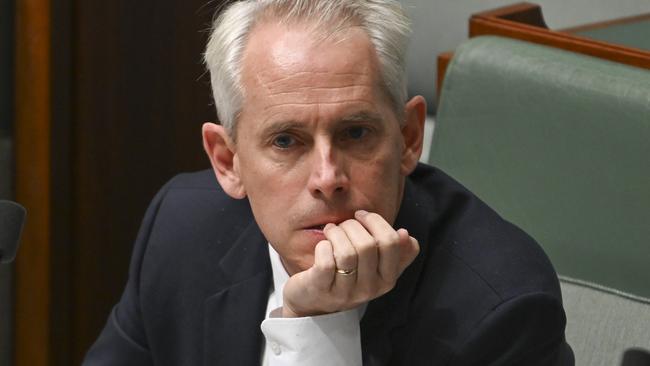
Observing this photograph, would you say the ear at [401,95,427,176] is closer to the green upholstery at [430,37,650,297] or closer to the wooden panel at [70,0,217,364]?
the green upholstery at [430,37,650,297]

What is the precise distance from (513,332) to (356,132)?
1.05ft

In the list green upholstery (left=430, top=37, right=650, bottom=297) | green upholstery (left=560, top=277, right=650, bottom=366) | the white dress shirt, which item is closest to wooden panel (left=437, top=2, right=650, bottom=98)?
green upholstery (left=430, top=37, right=650, bottom=297)

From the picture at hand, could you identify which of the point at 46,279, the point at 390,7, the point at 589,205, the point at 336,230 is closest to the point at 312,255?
the point at 336,230

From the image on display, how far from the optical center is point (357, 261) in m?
1.48

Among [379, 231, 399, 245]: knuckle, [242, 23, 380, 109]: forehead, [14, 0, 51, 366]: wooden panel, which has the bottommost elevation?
[14, 0, 51, 366]: wooden panel

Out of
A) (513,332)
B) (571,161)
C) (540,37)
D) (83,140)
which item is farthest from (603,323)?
(83,140)

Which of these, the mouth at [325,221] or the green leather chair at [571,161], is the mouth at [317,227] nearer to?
the mouth at [325,221]

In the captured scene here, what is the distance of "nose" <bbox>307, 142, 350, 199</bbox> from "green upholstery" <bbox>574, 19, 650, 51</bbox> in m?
1.19

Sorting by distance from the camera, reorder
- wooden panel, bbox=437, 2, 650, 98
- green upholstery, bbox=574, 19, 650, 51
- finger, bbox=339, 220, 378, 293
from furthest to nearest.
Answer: green upholstery, bbox=574, 19, 650, 51 → wooden panel, bbox=437, 2, 650, 98 → finger, bbox=339, 220, 378, 293

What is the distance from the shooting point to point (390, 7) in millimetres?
1598

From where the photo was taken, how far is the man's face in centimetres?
152

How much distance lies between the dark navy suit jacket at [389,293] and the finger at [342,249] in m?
0.18

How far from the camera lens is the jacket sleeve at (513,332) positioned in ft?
5.12

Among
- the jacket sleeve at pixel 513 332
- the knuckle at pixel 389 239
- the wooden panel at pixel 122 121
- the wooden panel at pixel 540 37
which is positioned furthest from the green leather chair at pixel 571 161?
the wooden panel at pixel 122 121
